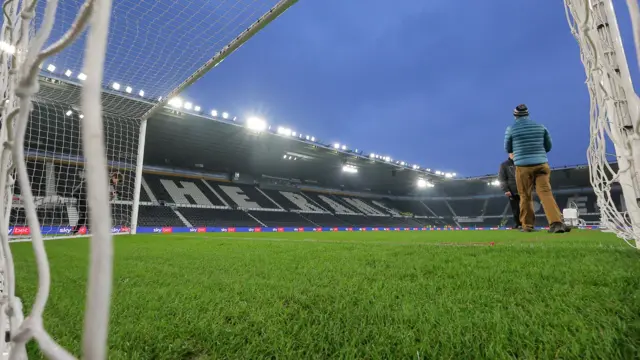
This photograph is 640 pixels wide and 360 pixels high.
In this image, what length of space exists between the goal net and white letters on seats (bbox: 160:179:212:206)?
7.58 metres

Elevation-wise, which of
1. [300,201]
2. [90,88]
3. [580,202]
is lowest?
[90,88]

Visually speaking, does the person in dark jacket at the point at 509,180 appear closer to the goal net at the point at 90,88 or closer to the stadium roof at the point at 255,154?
the goal net at the point at 90,88

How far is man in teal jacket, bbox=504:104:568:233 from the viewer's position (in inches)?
163

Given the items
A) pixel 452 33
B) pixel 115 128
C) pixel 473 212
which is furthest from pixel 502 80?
pixel 115 128

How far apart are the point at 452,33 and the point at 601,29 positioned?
119245mm

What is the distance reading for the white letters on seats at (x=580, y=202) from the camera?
2559 centimetres

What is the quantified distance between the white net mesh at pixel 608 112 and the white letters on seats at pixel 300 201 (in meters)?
22.9

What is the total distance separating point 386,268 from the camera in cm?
218

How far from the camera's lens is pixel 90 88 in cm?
40

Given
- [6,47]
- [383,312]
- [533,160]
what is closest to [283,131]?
[533,160]

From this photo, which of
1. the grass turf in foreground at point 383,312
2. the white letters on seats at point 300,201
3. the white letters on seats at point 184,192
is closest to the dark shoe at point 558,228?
the grass turf in foreground at point 383,312

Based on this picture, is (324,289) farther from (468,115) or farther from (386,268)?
(468,115)

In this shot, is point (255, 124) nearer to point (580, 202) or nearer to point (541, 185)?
point (541, 185)

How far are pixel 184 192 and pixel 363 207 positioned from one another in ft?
50.6
